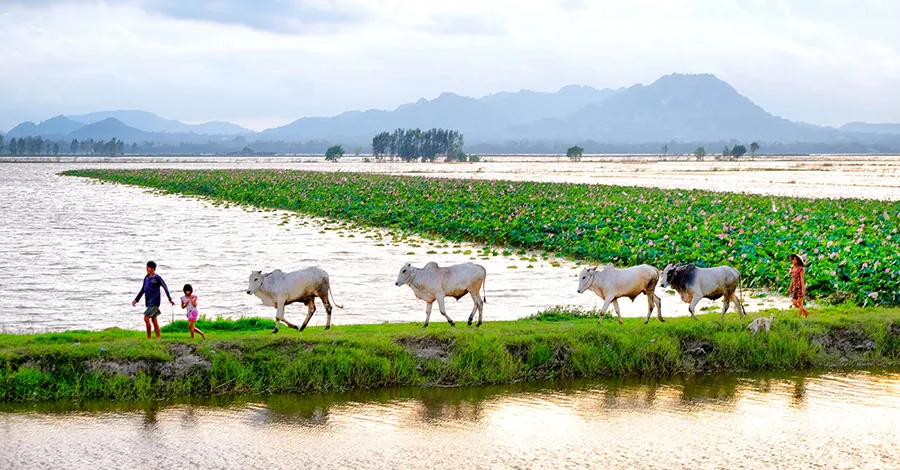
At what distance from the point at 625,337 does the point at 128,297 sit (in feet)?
38.2

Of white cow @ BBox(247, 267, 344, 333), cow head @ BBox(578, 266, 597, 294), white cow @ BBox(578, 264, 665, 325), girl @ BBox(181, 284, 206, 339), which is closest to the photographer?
girl @ BBox(181, 284, 206, 339)

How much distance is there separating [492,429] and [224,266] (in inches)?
653

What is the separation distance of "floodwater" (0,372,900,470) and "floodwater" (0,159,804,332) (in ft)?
14.5

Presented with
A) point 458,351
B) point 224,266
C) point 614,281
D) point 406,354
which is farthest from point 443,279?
point 224,266

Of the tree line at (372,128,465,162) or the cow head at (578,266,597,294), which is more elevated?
the tree line at (372,128,465,162)

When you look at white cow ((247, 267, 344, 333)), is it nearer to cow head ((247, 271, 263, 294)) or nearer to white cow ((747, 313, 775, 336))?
cow head ((247, 271, 263, 294))

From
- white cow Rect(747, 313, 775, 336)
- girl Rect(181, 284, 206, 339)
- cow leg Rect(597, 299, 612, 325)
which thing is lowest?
white cow Rect(747, 313, 775, 336)

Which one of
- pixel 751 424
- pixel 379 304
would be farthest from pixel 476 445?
pixel 379 304

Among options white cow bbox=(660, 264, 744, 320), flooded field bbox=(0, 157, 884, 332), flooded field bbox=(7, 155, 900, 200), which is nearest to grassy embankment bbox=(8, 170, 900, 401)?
white cow bbox=(660, 264, 744, 320)

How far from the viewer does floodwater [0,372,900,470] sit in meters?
10.8

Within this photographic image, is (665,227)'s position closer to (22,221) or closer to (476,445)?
(476,445)

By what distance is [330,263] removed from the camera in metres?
27.6

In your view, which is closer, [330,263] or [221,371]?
[221,371]

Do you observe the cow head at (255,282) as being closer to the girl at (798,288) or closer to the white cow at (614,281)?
the white cow at (614,281)
